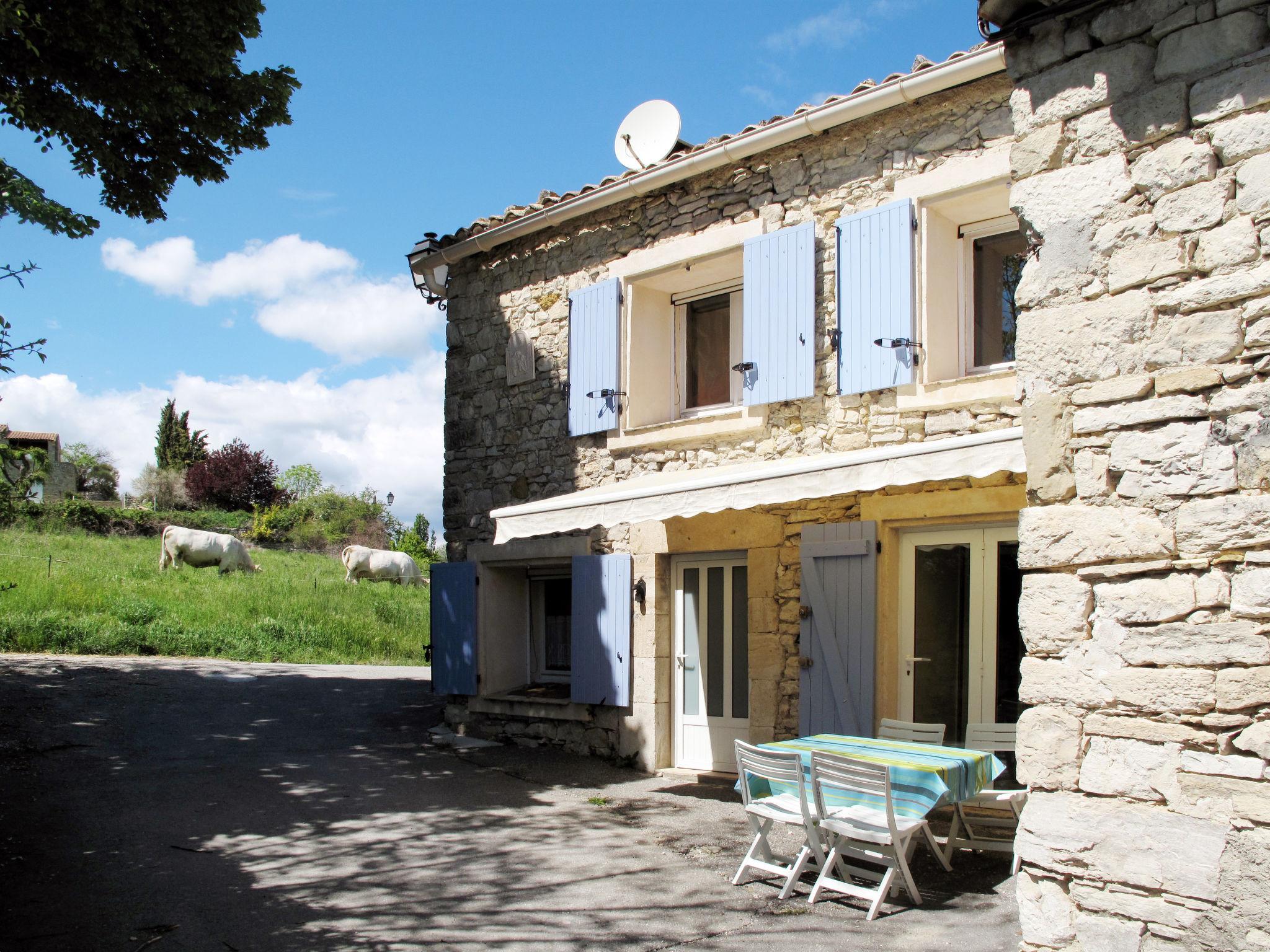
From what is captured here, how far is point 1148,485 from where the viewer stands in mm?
3410

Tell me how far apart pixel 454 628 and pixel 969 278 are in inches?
236

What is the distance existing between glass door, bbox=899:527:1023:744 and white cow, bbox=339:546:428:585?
15.0 metres

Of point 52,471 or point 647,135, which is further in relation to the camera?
point 52,471

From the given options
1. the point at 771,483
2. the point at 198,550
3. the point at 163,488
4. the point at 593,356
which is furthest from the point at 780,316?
the point at 163,488

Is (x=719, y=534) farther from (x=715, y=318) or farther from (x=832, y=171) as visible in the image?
(x=832, y=171)

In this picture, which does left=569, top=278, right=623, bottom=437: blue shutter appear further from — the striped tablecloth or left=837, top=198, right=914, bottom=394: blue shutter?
the striped tablecloth

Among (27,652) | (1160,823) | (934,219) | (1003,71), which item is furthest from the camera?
(27,652)

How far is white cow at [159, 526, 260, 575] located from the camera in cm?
1873

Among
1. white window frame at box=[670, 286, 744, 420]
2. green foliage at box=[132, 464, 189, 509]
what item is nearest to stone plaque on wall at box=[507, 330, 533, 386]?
white window frame at box=[670, 286, 744, 420]

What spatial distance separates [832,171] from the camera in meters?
7.87

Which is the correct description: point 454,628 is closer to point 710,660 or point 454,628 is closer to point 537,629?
point 537,629

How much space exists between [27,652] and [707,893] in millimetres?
11280

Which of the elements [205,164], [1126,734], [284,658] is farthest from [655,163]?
[284,658]

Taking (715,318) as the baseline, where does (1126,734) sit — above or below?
below
